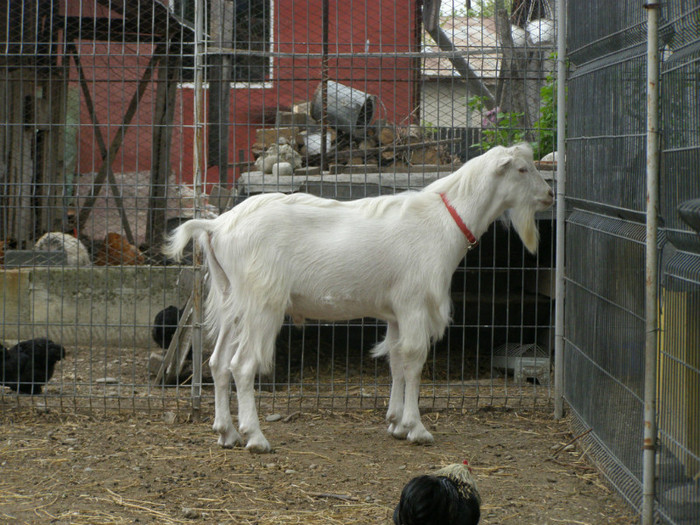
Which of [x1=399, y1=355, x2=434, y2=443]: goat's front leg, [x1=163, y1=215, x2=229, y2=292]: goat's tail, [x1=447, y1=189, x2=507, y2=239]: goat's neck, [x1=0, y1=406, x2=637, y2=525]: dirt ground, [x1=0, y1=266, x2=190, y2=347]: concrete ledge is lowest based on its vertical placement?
[x1=0, y1=406, x2=637, y2=525]: dirt ground

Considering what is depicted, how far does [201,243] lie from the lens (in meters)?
5.77

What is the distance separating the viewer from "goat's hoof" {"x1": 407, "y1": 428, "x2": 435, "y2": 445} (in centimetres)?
568

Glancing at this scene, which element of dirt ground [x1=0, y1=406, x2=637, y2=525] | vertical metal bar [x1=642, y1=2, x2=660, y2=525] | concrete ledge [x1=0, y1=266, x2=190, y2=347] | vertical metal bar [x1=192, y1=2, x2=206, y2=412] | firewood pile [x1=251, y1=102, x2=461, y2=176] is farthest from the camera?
concrete ledge [x1=0, y1=266, x2=190, y2=347]

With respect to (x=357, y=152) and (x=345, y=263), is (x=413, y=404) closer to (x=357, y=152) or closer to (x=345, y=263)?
(x=345, y=263)

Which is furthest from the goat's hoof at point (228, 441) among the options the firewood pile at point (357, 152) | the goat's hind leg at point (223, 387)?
the firewood pile at point (357, 152)

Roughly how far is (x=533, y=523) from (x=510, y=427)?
203 cm

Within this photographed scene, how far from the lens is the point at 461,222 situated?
582 cm

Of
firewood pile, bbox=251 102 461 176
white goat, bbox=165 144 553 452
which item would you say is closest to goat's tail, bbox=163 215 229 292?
white goat, bbox=165 144 553 452

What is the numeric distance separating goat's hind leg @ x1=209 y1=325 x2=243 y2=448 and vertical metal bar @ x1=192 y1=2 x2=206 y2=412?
0.51 m

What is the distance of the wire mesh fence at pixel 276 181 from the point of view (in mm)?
6453

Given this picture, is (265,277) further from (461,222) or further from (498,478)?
(498,478)

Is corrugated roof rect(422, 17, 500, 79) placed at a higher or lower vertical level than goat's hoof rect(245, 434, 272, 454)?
higher

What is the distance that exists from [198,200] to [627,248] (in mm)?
3218

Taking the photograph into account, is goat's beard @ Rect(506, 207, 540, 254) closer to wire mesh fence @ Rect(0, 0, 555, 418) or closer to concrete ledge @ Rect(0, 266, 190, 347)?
wire mesh fence @ Rect(0, 0, 555, 418)
